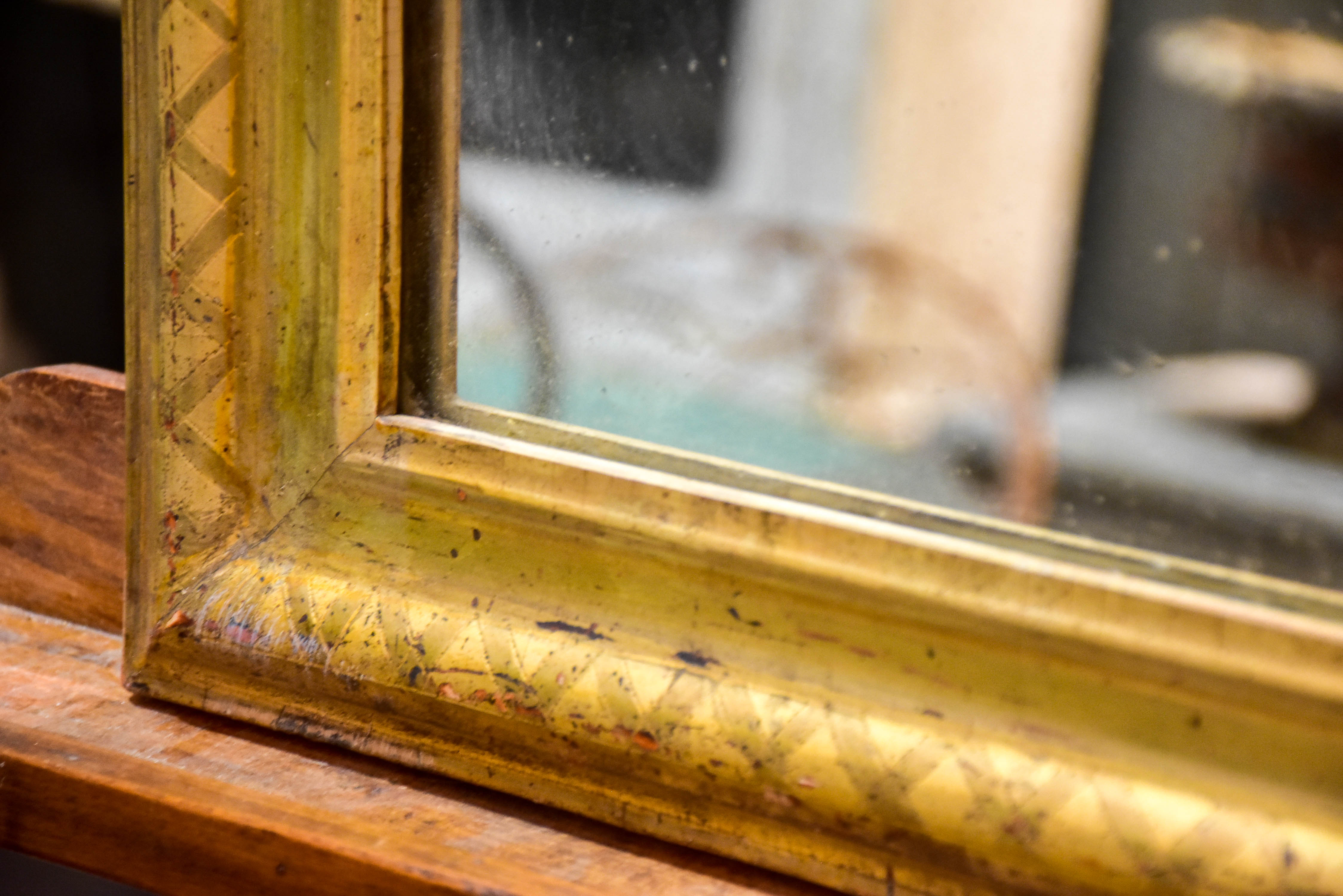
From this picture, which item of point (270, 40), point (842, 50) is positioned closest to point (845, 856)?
point (270, 40)

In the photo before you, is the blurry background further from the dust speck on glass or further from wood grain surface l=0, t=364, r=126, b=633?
the dust speck on glass

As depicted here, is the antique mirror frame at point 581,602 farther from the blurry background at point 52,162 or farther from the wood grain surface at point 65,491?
the blurry background at point 52,162

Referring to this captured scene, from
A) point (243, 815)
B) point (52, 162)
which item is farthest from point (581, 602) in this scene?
point (52, 162)

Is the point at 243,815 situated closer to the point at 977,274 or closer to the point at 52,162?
the point at 977,274

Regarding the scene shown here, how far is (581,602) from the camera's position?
39 cm

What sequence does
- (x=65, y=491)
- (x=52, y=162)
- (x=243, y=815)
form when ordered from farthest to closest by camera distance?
(x=52, y=162) → (x=65, y=491) → (x=243, y=815)

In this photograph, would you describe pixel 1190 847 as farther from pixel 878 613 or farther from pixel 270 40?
pixel 270 40

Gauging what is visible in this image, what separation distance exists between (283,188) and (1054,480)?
0.30m

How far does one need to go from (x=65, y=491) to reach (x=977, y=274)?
0.41m

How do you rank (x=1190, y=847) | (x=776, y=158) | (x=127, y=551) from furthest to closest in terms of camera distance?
(x=776, y=158) → (x=127, y=551) → (x=1190, y=847)

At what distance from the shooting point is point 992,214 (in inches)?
15.6

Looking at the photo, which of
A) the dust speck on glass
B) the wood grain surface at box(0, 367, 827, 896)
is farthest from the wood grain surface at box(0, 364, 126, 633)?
the dust speck on glass

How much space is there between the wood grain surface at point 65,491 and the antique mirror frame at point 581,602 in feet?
0.17

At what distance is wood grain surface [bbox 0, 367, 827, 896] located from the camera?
0.36 meters
